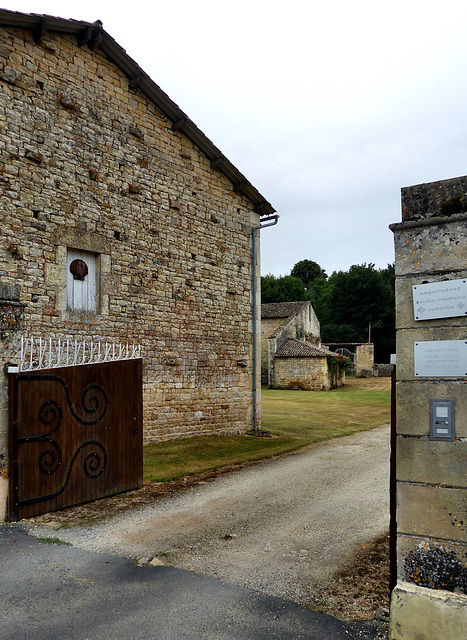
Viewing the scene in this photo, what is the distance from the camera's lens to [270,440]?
11.7 m

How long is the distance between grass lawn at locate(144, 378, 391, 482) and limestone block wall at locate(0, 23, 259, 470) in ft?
2.64

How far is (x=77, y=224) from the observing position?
30.1 feet

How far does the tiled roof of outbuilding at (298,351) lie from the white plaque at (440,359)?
27.5 metres

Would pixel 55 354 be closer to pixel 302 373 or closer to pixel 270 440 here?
pixel 270 440

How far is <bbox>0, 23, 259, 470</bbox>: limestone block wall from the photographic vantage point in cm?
846

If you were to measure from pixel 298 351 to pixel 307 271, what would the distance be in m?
44.9

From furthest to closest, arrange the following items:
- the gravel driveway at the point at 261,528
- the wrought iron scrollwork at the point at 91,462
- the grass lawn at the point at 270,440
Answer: the grass lawn at the point at 270,440, the wrought iron scrollwork at the point at 91,462, the gravel driveway at the point at 261,528

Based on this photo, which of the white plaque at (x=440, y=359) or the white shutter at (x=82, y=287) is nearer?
the white plaque at (x=440, y=359)

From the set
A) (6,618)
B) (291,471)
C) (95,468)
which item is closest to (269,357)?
(291,471)

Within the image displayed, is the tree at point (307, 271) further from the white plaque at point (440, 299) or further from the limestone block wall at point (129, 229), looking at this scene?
the white plaque at point (440, 299)

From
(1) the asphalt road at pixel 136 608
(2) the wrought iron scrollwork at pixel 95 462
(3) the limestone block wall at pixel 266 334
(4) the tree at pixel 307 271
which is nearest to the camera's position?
(1) the asphalt road at pixel 136 608

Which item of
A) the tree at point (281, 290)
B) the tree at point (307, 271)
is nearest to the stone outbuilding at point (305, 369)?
the tree at point (281, 290)

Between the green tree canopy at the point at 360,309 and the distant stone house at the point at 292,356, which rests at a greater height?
the green tree canopy at the point at 360,309

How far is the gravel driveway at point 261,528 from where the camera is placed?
4234 millimetres
